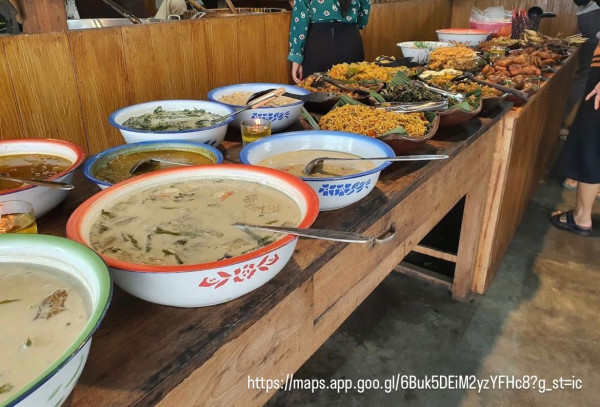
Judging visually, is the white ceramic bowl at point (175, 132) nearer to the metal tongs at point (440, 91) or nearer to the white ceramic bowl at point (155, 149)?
the white ceramic bowl at point (155, 149)

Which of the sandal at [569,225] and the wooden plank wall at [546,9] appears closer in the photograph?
the sandal at [569,225]

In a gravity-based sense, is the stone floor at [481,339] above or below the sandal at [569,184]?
above

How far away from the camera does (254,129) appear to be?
147cm

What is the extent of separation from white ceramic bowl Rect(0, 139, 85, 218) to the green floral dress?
199 centimetres

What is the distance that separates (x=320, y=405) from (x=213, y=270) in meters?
1.54

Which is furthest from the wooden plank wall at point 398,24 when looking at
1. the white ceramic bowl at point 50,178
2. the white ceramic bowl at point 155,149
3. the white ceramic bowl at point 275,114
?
the white ceramic bowl at point 50,178

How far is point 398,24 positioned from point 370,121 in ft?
11.1

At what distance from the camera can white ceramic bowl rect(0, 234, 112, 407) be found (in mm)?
486

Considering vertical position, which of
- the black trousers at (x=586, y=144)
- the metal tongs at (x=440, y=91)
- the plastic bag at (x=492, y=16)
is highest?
the plastic bag at (x=492, y=16)

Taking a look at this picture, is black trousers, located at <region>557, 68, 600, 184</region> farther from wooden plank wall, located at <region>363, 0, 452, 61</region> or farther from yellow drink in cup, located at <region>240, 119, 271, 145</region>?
yellow drink in cup, located at <region>240, 119, 271, 145</region>

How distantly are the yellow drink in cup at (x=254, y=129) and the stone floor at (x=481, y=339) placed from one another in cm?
124

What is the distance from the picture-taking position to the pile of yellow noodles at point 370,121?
146 cm

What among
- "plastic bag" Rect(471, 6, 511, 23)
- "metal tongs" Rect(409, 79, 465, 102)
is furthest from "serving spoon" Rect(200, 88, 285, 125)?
"plastic bag" Rect(471, 6, 511, 23)

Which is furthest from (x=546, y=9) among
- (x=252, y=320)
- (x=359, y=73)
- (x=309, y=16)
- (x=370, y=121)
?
(x=252, y=320)
